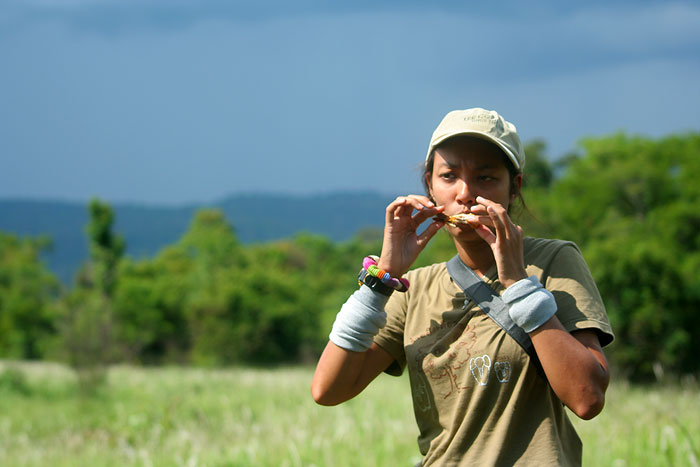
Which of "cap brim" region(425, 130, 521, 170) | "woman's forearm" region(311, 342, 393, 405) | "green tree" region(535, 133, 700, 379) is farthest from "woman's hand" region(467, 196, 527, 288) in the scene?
"green tree" region(535, 133, 700, 379)

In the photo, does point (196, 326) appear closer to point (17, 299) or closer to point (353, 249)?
point (17, 299)

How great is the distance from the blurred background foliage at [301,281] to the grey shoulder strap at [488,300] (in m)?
0.45

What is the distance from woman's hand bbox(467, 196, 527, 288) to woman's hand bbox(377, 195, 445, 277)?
20 cm

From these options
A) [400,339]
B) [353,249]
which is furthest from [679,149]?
[353,249]

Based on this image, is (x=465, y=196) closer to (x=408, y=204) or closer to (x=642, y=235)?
(x=408, y=204)

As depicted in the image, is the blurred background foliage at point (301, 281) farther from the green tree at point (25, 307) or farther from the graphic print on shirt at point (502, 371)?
the graphic print on shirt at point (502, 371)

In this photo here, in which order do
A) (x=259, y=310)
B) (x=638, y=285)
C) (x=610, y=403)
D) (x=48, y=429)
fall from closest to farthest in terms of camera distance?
(x=610, y=403), (x=48, y=429), (x=638, y=285), (x=259, y=310)

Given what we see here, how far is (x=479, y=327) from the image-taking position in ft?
7.95

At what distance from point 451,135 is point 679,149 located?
36725mm

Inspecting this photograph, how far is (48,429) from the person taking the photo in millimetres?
11516

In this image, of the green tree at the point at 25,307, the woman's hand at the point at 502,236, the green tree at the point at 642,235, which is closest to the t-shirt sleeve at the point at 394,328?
the woman's hand at the point at 502,236

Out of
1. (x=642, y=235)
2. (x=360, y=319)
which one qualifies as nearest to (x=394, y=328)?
(x=360, y=319)

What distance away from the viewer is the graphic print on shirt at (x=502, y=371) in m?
2.32

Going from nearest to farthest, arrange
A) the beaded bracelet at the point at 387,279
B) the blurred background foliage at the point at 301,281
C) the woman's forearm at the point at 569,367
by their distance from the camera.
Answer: the woman's forearm at the point at 569,367
the beaded bracelet at the point at 387,279
the blurred background foliage at the point at 301,281
